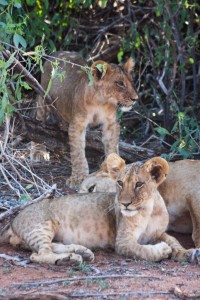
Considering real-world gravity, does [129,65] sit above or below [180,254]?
above

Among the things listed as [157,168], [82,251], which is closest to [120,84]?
[157,168]

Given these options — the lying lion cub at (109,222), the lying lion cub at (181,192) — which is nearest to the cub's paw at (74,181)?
the lying lion cub at (181,192)

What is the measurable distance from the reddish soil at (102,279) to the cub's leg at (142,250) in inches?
1.9

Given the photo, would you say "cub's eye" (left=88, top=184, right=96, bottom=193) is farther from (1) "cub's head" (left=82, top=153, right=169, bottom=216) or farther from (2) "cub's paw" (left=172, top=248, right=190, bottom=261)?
(2) "cub's paw" (left=172, top=248, right=190, bottom=261)

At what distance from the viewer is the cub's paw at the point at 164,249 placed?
5.53 m

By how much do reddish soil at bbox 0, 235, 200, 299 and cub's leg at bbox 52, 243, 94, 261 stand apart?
0.06 m

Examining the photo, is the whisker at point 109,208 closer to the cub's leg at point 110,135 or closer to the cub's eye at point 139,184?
the cub's eye at point 139,184

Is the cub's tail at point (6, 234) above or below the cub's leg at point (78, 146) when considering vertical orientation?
below

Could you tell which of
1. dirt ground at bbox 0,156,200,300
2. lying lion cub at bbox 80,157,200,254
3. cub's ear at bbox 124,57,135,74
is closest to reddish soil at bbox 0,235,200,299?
dirt ground at bbox 0,156,200,300

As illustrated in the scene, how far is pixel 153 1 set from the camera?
9.57 metres

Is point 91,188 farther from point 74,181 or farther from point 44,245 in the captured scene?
point 44,245

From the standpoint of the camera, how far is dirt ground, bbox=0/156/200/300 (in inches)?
178

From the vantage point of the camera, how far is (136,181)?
18.4 feet

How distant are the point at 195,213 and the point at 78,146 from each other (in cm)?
225
